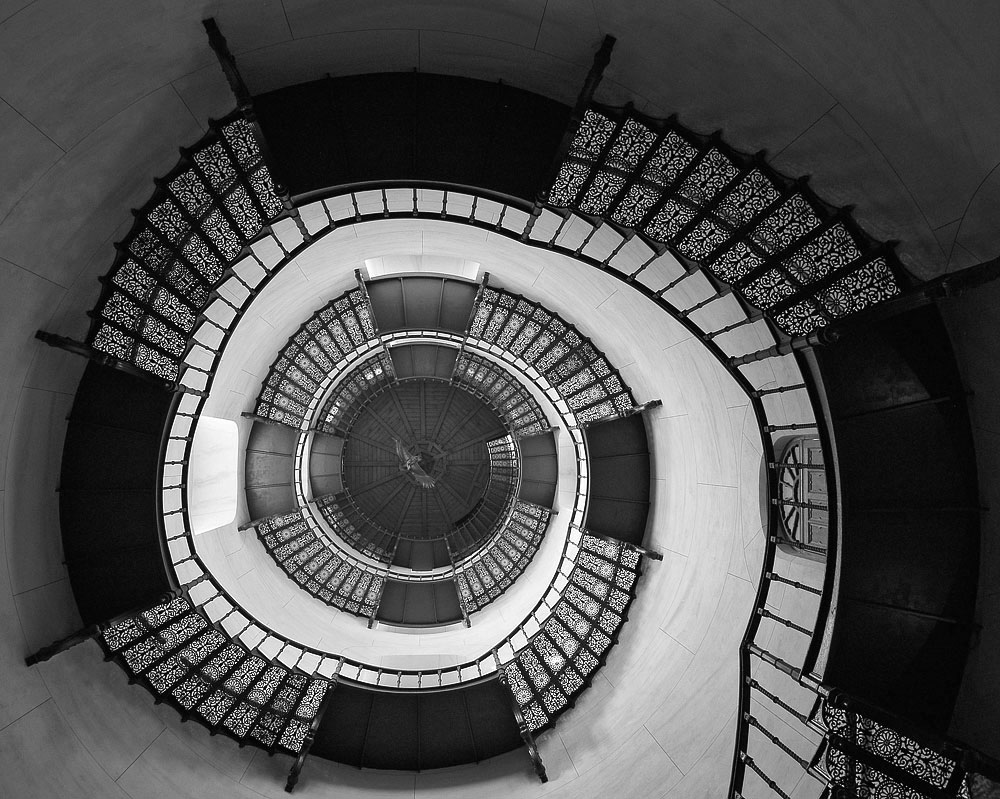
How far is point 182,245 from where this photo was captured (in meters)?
8.14

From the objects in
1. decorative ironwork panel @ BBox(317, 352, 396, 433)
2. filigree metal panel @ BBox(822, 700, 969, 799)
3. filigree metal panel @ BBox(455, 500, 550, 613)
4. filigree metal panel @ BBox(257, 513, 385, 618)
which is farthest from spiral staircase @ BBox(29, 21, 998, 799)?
filigree metal panel @ BBox(455, 500, 550, 613)

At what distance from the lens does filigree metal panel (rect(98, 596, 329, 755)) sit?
32.6 feet

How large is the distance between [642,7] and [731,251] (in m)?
3.06

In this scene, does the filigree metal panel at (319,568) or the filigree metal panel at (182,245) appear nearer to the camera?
the filigree metal panel at (182,245)

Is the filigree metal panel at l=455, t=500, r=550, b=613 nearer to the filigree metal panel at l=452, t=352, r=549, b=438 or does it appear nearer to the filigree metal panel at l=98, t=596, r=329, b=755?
the filigree metal panel at l=452, t=352, r=549, b=438

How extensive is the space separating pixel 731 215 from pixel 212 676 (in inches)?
498

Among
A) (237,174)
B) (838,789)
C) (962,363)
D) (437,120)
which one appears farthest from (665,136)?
(838,789)

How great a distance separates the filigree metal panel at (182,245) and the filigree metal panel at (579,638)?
379 inches

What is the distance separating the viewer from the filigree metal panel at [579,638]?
12352mm

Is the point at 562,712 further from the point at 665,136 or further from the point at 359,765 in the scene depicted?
the point at 665,136

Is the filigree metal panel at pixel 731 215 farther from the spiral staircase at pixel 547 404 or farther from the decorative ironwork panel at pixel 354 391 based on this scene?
the decorative ironwork panel at pixel 354 391

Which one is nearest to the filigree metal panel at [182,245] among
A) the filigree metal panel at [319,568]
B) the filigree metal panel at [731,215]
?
the filigree metal panel at [731,215]

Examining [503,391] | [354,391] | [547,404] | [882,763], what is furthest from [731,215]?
[354,391]

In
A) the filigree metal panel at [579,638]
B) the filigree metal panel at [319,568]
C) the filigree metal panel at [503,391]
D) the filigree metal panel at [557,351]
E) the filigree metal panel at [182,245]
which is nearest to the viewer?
the filigree metal panel at [182,245]
